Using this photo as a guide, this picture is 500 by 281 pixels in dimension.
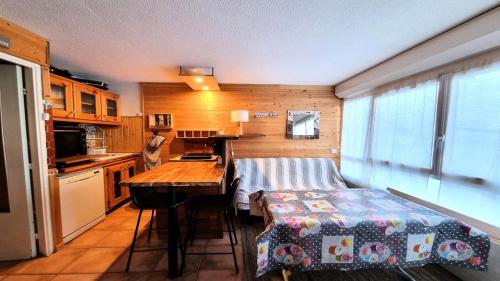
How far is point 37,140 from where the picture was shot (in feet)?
6.20

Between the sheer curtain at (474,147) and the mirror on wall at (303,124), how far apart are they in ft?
6.65

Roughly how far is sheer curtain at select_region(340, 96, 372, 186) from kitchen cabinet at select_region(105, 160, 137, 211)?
3.97 m

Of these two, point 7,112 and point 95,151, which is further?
point 95,151

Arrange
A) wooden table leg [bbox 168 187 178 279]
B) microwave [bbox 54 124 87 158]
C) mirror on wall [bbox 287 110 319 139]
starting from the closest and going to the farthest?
wooden table leg [bbox 168 187 178 279] → microwave [bbox 54 124 87 158] → mirror on wall [bbox 287 110 319 139]

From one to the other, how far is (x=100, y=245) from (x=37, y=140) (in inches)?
52.5

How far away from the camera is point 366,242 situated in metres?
1.38

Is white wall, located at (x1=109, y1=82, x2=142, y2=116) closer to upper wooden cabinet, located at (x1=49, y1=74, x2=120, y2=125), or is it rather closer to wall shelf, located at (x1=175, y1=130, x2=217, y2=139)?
upper wooden cabinet, located at (x1=49, y1=74, x2=120, y2=125)

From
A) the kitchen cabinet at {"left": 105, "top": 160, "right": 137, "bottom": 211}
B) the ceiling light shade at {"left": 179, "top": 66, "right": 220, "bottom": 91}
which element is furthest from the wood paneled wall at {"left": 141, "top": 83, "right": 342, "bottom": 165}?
the ceiling light shade at {"left": 179, "top": 66, "right": 220, "bottom": 91}

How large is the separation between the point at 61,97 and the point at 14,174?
1.12 m

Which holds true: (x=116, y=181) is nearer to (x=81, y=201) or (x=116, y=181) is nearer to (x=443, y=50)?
(x=81, y=201)

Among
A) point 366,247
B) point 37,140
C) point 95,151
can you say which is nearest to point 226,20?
point 366,247

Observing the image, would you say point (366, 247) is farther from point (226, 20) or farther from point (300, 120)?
point (300, 120)

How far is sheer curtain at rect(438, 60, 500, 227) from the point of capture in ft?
5.15

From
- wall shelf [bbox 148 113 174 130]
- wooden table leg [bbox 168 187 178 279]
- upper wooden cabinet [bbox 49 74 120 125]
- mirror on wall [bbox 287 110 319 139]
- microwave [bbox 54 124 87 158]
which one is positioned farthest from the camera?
mirror on wall [bbox 287 110 319 139]
